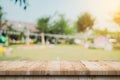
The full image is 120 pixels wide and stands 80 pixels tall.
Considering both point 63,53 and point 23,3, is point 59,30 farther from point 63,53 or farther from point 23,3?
point 23,3

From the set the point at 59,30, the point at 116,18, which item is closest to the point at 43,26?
the point at 59,30

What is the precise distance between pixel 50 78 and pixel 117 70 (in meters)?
0.54

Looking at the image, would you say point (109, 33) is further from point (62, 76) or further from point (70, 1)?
point (62, 76)

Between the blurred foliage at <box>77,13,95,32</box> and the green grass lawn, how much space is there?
0.26 meters

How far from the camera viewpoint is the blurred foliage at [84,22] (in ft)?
9.48

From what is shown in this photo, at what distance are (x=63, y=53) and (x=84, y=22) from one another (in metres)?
0.50

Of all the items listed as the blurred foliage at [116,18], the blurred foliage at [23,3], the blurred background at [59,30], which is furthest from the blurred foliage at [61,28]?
the blurred foliage at [116,18]

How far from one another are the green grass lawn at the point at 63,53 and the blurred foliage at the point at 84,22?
26 cm

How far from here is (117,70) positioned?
5.74 ft

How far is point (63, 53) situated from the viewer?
2.89 metres

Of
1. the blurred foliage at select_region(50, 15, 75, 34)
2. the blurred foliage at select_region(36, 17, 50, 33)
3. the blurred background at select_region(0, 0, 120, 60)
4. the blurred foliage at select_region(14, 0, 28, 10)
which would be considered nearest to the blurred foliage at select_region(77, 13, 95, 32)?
the blurred background at select_region(0, 0, 120, 60)

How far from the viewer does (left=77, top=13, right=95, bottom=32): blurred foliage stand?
9.48 feet

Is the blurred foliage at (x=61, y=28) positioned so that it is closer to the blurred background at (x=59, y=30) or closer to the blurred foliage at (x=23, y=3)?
the blurred background at (x=59, y=30)

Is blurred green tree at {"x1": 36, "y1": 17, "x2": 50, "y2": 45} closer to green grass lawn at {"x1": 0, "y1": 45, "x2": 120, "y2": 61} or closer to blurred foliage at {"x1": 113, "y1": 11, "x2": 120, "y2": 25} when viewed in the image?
green grass lawn at {"x1": 0, "y1": 45, "x2": 120, "y2": 61}
